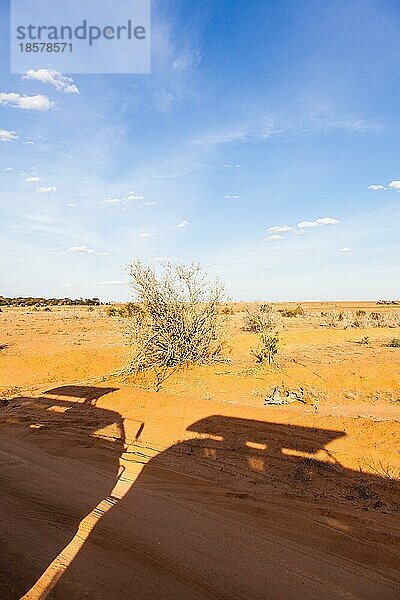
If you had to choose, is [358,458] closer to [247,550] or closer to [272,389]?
→ [247,550]

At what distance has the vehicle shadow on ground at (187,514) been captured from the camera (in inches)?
143

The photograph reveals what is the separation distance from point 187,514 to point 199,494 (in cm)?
51

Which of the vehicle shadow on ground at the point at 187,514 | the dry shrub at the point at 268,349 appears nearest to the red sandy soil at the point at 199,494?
the vehicle shadow on ground at the point at 187,514

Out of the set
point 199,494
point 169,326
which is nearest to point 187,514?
point 199,494

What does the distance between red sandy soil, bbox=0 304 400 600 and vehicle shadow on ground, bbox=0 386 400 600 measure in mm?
16

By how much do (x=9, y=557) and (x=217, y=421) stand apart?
4.64 m

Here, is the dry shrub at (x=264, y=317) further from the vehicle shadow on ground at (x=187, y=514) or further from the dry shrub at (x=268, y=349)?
the vehicle shadow on ground at (x=187, y=514)

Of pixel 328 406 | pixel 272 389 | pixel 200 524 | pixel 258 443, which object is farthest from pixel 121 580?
pixel 272 389

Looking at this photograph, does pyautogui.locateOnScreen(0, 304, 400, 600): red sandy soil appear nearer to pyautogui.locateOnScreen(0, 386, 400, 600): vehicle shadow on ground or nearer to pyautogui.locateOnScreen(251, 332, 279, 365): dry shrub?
pyautogui.locateOnScreen(0, 386, 400, 600): vehicle shadow on ground

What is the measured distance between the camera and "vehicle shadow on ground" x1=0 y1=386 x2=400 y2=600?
362 cm

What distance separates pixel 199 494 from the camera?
525cm

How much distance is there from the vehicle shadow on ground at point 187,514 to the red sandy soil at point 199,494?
2cm

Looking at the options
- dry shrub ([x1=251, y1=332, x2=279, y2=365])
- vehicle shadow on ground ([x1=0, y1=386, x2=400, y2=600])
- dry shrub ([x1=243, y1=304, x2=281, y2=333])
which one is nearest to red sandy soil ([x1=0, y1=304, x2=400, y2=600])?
vehicle shadow on ground ([x1=0, y1=386, x2=400, y2=600])

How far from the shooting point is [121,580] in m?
3.65
